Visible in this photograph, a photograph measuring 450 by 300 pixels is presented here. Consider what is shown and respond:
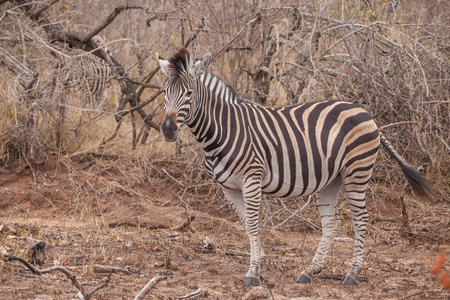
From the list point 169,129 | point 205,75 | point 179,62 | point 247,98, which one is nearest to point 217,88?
point 205,75

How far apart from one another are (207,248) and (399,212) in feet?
10.8

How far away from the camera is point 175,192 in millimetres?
8297

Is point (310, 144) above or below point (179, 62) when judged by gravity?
below

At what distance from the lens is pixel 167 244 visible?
6.02 metres

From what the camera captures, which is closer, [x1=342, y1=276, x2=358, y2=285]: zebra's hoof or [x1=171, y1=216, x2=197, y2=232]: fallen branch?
[x1=342, y1=276, x2=358, y2=285]: zebra's hoof

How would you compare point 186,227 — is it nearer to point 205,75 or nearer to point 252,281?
point 252,281

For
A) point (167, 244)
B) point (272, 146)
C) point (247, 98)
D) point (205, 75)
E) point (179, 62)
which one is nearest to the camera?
point (179, 62)

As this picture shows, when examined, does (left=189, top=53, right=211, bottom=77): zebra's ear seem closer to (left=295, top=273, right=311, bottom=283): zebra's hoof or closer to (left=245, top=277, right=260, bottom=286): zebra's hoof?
(left=245, top=277, right=260, bottom=286): zebra's hoof

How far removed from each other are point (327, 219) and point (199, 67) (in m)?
2.05

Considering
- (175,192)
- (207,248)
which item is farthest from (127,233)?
(175,192)

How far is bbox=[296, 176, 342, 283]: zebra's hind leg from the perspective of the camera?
5389mm

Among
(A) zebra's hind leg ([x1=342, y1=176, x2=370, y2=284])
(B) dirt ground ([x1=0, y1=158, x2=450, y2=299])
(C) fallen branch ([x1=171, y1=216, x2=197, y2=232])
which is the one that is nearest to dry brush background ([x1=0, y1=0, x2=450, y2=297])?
(B) dirt ground ([x1=0, y1=158, x2=450, y2=299])

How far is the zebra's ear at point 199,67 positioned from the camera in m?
4.97

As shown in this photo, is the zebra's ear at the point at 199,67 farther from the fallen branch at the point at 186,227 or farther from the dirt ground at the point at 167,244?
the fallen branch at the point at 186,227
